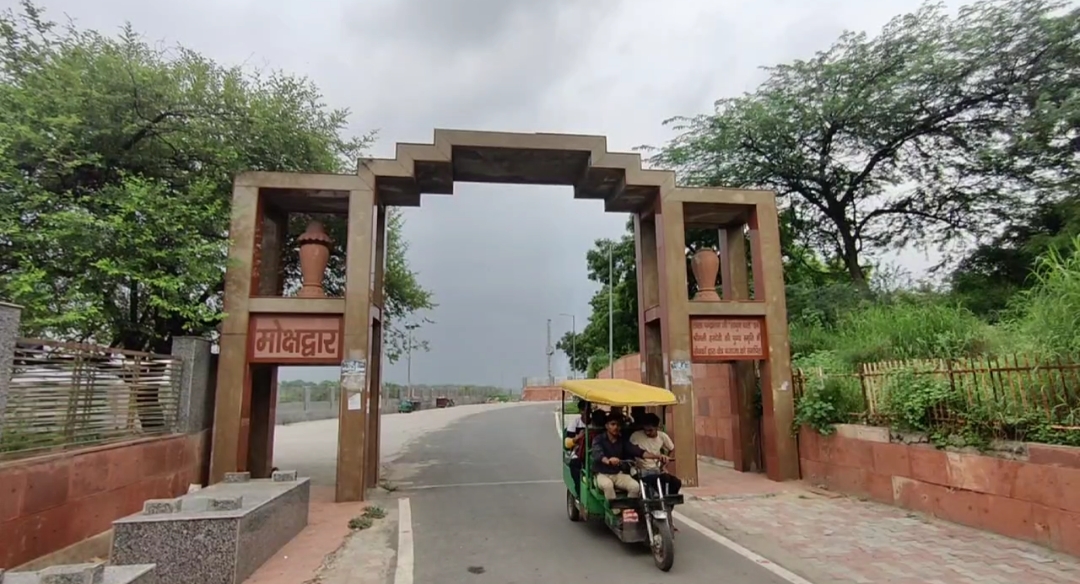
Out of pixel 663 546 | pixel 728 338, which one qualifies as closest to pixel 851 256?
pixel 728 338

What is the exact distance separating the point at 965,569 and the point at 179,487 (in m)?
9.81

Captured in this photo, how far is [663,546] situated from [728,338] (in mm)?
6427

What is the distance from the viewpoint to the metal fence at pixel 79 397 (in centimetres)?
589

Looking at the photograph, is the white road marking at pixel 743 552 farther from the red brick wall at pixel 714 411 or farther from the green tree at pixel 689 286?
the green tree at pixel 689 286

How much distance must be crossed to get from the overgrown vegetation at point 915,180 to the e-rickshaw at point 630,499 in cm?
400

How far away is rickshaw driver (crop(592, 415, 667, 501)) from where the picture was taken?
650 cm

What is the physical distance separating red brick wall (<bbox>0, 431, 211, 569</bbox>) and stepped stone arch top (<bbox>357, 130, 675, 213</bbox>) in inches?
220

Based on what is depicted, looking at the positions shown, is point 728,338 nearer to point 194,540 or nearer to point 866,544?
point 866,544

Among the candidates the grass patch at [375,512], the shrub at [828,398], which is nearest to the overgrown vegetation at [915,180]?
the shrub at [828,398]

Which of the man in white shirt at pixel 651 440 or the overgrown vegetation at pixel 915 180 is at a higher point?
the overgrown vegetation at pixel 915 180

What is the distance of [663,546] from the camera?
5.83 m

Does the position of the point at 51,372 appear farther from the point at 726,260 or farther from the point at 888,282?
the point at 888,282

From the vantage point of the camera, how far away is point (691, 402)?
10.9 metres

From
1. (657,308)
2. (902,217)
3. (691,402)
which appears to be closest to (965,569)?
(691,402)
